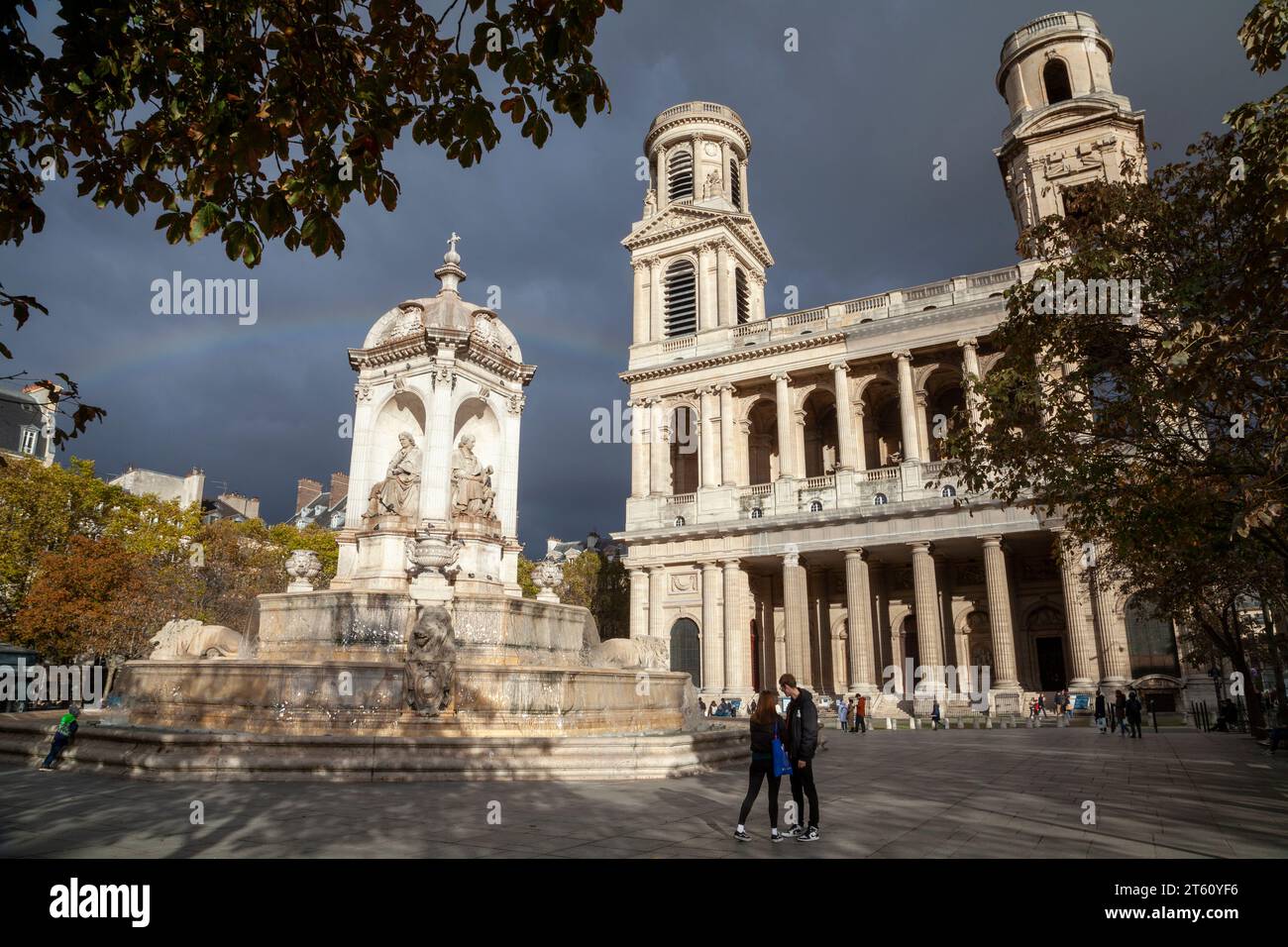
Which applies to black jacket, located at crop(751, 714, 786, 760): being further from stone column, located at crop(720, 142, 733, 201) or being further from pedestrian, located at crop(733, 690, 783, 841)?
stone column, located at crop(720, 142, 733, 201)

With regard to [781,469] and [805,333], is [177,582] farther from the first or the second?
[805,333]

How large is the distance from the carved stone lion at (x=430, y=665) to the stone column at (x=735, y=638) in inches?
1145

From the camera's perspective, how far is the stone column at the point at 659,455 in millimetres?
43844

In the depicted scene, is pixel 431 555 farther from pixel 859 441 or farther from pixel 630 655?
pixel 859 441

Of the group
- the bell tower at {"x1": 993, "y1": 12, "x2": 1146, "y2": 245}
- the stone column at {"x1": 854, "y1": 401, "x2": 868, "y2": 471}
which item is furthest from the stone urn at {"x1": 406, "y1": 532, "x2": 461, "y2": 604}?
the bell tower at {"x1": 993, "y1": 12, "x2": 1146, "y2": 245}

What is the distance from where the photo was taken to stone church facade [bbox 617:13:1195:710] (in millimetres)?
34656

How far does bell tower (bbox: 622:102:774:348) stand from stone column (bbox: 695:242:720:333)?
58mm

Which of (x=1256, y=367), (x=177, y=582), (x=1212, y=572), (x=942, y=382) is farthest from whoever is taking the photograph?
(x=942, y=382)

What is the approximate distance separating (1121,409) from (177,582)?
36422 mm

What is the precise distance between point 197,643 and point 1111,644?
103 feet

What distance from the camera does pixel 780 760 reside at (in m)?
6.80
